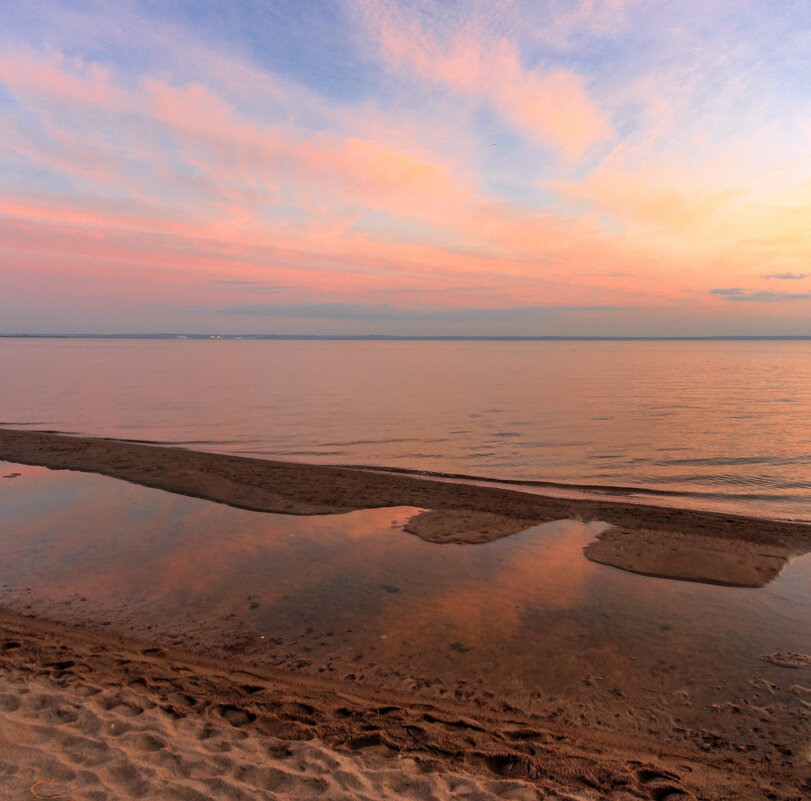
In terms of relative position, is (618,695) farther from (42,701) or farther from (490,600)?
(42,701)

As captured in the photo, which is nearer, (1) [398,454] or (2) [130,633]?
(2) [130,633]

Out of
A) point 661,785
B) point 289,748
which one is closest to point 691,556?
point 661,785

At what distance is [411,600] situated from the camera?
808 centimetres

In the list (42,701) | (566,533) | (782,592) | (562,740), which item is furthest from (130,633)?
(782,592)

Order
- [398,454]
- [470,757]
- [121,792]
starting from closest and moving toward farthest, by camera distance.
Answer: [121,792], [470,757], [398,454]

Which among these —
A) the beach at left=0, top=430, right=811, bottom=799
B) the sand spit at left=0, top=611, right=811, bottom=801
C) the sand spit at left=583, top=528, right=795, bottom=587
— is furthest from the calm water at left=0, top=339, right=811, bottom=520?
the sand spit at left=0, top=611, right=811, bottom=801

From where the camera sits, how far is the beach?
4.19 metres

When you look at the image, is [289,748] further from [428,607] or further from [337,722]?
[428,607]

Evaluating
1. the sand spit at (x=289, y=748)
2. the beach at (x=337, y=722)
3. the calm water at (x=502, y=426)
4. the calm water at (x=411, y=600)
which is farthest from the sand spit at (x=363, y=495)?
the sand spit at (x=289, y=748)

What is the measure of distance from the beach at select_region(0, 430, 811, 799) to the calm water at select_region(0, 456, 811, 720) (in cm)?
9

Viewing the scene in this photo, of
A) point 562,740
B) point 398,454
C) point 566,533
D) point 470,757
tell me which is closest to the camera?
point 470,757

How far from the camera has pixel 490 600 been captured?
8.12m

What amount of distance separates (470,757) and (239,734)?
6.38 feet

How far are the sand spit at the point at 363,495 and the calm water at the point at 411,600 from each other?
2.89ft
